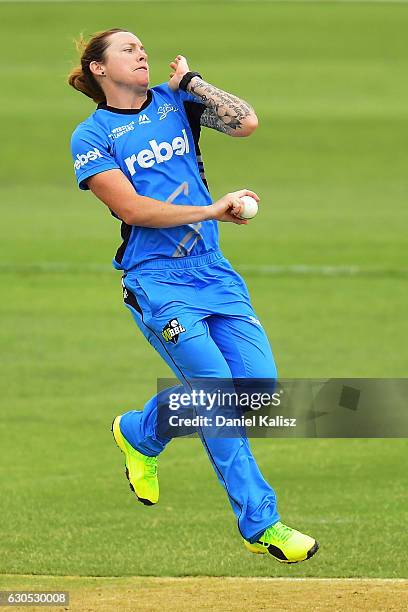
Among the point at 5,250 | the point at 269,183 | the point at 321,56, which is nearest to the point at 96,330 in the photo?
the point at 5,250

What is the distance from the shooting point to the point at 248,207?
6.62 metres

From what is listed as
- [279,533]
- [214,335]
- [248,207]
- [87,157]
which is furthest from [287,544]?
[87,157]

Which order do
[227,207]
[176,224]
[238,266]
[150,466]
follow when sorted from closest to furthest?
1. [227,207]
2. [176,224]
3. [150,466]
4. [238,266]

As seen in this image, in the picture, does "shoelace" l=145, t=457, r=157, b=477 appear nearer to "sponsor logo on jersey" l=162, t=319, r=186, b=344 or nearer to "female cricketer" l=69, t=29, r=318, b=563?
"female cricketer" l=69, t=29, r=318, b=563

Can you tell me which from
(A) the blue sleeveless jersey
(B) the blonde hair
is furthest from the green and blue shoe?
(B) the blonde hair

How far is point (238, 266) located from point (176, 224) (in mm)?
13430

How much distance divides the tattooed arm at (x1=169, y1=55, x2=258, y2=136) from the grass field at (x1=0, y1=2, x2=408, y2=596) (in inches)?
110

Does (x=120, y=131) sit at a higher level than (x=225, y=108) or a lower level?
lower

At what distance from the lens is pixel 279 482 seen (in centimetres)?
1063

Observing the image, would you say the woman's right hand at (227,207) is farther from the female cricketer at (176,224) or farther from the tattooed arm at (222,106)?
the tattooed arm at (222,106)

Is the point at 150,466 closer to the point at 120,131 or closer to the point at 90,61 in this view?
the point at 120,131

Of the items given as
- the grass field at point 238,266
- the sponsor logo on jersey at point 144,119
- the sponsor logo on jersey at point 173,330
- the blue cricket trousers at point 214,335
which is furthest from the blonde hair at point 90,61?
the grass field at point 238,266

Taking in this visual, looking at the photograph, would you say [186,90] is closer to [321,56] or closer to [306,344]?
[306,344]

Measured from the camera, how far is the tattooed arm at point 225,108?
6949mm
